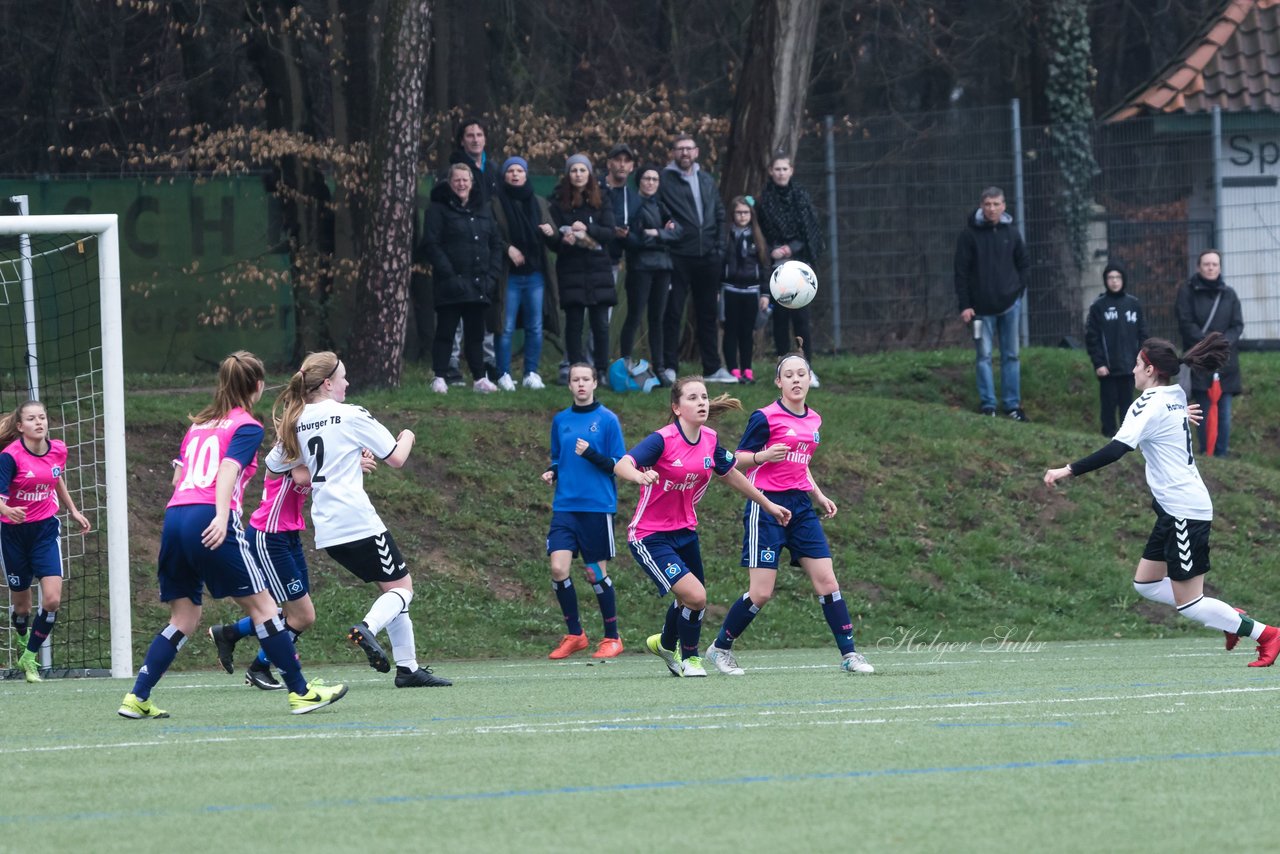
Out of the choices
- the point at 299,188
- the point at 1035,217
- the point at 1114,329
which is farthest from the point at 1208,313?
the point at 299,188

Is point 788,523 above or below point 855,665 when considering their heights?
above

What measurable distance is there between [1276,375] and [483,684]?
13698 mm

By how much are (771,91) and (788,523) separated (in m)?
11.0

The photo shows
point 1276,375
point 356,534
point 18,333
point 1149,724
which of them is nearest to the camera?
point 1149,724

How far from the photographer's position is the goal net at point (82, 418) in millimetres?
11922

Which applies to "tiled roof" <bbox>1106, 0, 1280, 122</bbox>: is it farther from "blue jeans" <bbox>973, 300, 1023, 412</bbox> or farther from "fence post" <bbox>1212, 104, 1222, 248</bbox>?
"blue jeans" <bbox>973, 300, 1023, 412</bbox>

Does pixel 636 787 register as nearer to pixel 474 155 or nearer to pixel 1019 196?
pixel 474 155

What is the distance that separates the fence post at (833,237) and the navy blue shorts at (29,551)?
A: 1118 cm

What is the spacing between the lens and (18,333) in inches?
657

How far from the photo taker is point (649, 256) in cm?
1662

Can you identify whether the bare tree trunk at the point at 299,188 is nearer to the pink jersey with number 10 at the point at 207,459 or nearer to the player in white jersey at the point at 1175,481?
the player in white jersey at the point at 1175,481

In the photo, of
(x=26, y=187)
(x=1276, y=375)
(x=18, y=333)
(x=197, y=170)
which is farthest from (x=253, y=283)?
(x=1276, y=375)

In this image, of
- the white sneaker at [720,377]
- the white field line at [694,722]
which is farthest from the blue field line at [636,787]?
the white sneaker at [720,377]

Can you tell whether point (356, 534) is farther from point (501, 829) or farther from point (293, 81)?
point (293, 81)
